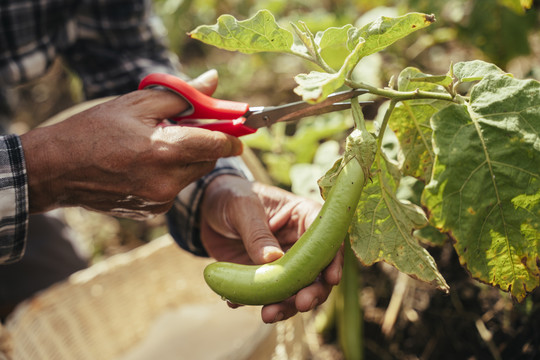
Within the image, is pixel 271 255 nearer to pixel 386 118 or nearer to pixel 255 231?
pixel 255 231

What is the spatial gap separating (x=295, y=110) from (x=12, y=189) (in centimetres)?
63

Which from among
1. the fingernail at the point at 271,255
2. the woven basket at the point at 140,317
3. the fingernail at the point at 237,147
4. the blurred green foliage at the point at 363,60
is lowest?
the woven basket at the point at 140,317

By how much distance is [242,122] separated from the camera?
1034 millimetres

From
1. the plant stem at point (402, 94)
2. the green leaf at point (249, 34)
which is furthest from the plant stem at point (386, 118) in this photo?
the green leaf at point (249, 34)

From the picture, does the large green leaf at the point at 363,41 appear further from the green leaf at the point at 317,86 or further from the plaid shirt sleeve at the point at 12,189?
the plaid shirt sleeve at the point at 12,189

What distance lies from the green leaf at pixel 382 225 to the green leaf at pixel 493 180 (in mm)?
87

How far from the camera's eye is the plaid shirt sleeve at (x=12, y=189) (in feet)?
3.18

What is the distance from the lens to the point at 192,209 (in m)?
1.34

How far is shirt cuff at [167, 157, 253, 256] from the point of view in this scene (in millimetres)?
1331

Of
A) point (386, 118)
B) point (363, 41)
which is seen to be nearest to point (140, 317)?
point (386, 118)

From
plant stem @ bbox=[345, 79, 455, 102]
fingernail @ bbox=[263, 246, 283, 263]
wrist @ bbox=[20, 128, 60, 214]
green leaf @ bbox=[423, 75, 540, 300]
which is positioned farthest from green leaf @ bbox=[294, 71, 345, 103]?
wrist @ bbox=[20, 128, 60, 214]

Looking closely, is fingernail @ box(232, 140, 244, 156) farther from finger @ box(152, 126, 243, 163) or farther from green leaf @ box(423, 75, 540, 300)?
green leaf @ box(423, 75, 540, 300)

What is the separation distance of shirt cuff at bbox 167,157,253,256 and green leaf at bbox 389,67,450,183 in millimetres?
545

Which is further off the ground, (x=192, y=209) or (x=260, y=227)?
(x=260, y=227)
